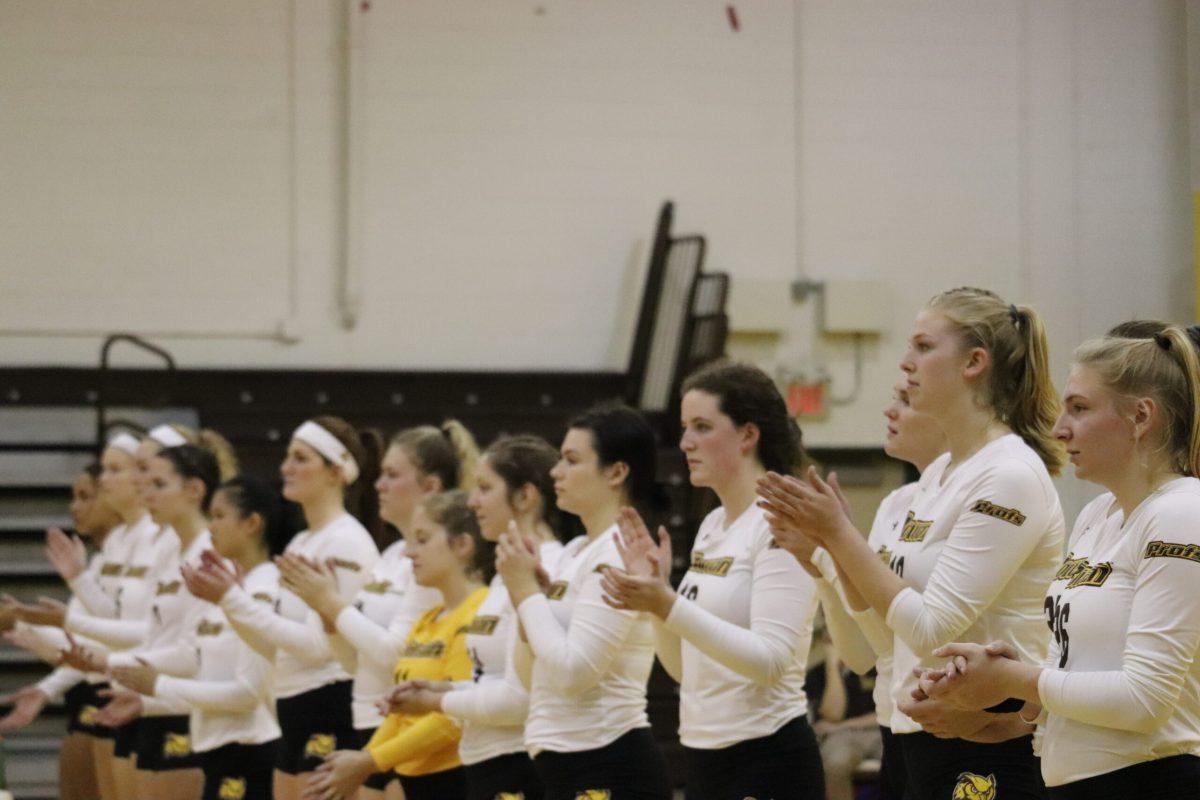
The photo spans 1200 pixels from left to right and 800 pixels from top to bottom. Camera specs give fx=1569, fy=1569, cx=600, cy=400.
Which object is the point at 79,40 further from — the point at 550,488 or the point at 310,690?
the point at 550,488

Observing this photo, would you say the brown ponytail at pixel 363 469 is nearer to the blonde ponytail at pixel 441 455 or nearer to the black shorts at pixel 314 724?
the blonde ponytail at pixel 441 455

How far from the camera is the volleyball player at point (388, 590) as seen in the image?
481cm

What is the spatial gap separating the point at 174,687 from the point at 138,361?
176 inches

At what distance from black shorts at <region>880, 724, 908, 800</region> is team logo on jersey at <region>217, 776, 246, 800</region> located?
2.79 m

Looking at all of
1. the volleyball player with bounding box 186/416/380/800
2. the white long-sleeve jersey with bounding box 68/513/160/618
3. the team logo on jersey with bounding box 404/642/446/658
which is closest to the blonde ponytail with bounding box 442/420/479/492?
the volleyball player with bounding box 186/416/380/800

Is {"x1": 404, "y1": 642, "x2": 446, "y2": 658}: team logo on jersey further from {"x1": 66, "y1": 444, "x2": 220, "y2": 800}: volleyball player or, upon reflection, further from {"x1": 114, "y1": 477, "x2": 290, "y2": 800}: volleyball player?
{"x1": 66, "y1": 444, "x2": 220, "y2": 800}: volleyball player

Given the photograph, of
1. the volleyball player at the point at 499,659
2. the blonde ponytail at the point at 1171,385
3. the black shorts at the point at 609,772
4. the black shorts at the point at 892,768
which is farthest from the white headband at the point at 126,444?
the blonde ponytail at the point at 1171,385

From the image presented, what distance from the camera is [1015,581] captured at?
2887 mm

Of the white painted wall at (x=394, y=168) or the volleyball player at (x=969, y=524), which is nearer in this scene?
the volleyball player at (x=969, y=524)

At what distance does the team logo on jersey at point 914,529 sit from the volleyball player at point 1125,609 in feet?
1.31

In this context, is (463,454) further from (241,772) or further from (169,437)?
(169,437)

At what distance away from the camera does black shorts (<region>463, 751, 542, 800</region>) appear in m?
4.13

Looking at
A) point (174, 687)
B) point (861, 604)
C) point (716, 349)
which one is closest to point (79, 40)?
point (716, 349)

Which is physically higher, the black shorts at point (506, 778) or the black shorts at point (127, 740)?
the black shorts at point (506, 778)
